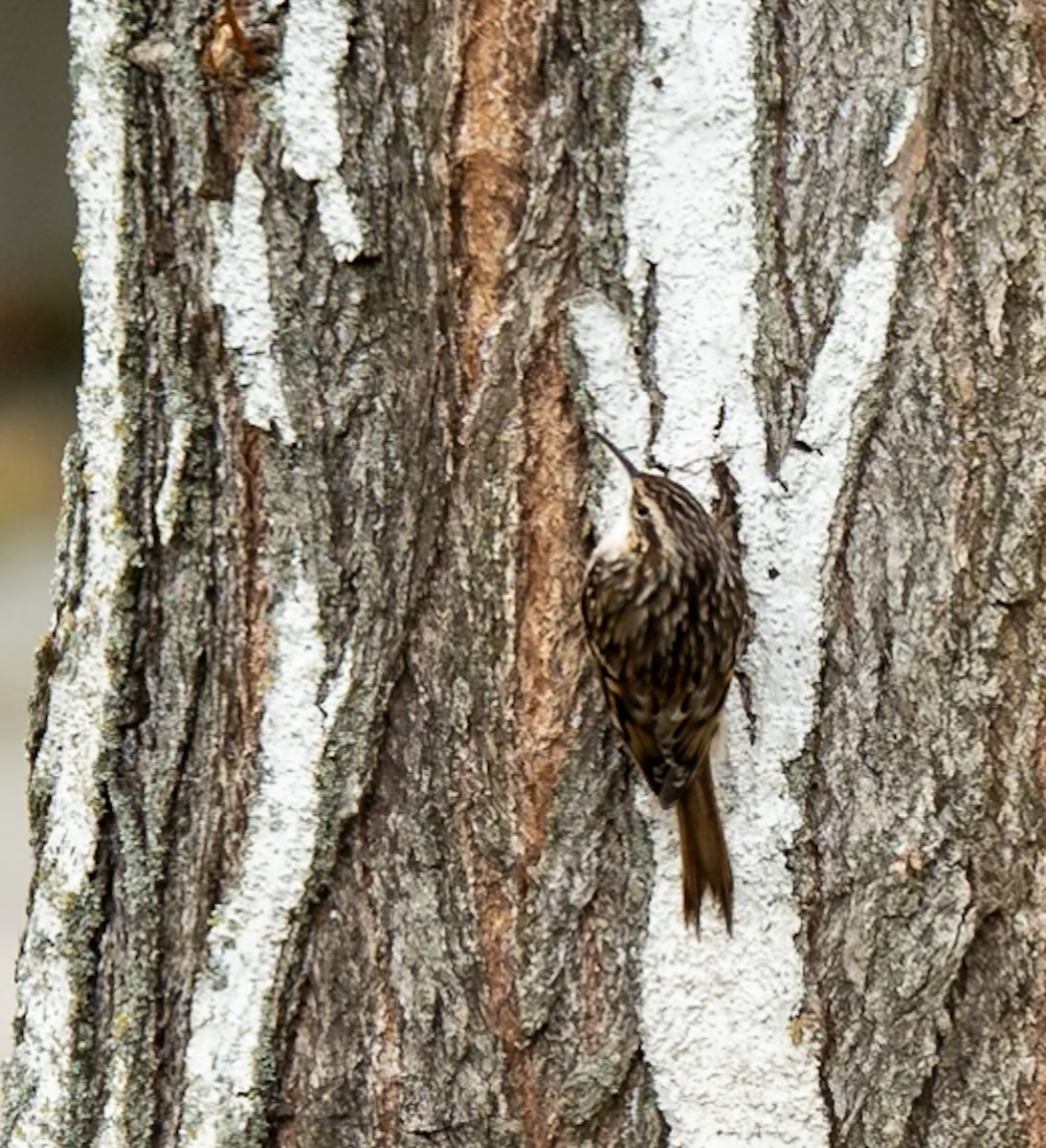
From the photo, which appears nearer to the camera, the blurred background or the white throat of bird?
the white throat of bird

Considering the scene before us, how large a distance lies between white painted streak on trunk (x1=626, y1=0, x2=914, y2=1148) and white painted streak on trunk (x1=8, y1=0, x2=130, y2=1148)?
Answer: 489mm

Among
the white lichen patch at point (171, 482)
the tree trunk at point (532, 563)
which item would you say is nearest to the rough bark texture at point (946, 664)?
the tree trunk at point (532, 563)

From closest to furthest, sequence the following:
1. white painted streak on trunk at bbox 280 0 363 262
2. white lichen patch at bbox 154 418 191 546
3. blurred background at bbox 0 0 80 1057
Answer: white painted streak on trunk at bbox 280 0 363 262
white lichen patch at bbox 154 418 191 546
blurred background at bbox 0 0 80 1057

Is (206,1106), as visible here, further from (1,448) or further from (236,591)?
(1,448)

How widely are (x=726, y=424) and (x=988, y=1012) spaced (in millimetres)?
634

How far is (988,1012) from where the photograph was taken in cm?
205

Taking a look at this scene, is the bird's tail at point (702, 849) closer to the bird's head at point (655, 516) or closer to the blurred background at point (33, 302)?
the bird's head at point (655, 516)

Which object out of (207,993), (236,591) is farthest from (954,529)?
(207,993)

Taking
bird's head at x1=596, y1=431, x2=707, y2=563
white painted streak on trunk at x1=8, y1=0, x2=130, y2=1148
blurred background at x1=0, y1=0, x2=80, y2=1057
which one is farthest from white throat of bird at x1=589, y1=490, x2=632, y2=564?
blurred background at x1=0, y1=0, x2=80, y2=1057

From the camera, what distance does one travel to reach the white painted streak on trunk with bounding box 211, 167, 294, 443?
6.29 ft

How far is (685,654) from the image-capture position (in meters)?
2.13

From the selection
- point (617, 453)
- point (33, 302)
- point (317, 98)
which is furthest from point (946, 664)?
point (33, 302)

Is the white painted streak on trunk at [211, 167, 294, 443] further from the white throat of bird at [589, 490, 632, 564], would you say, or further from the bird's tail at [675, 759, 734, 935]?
the bird's tail at [675, 759, 734, 935]

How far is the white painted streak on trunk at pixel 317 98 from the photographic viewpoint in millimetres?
1879
